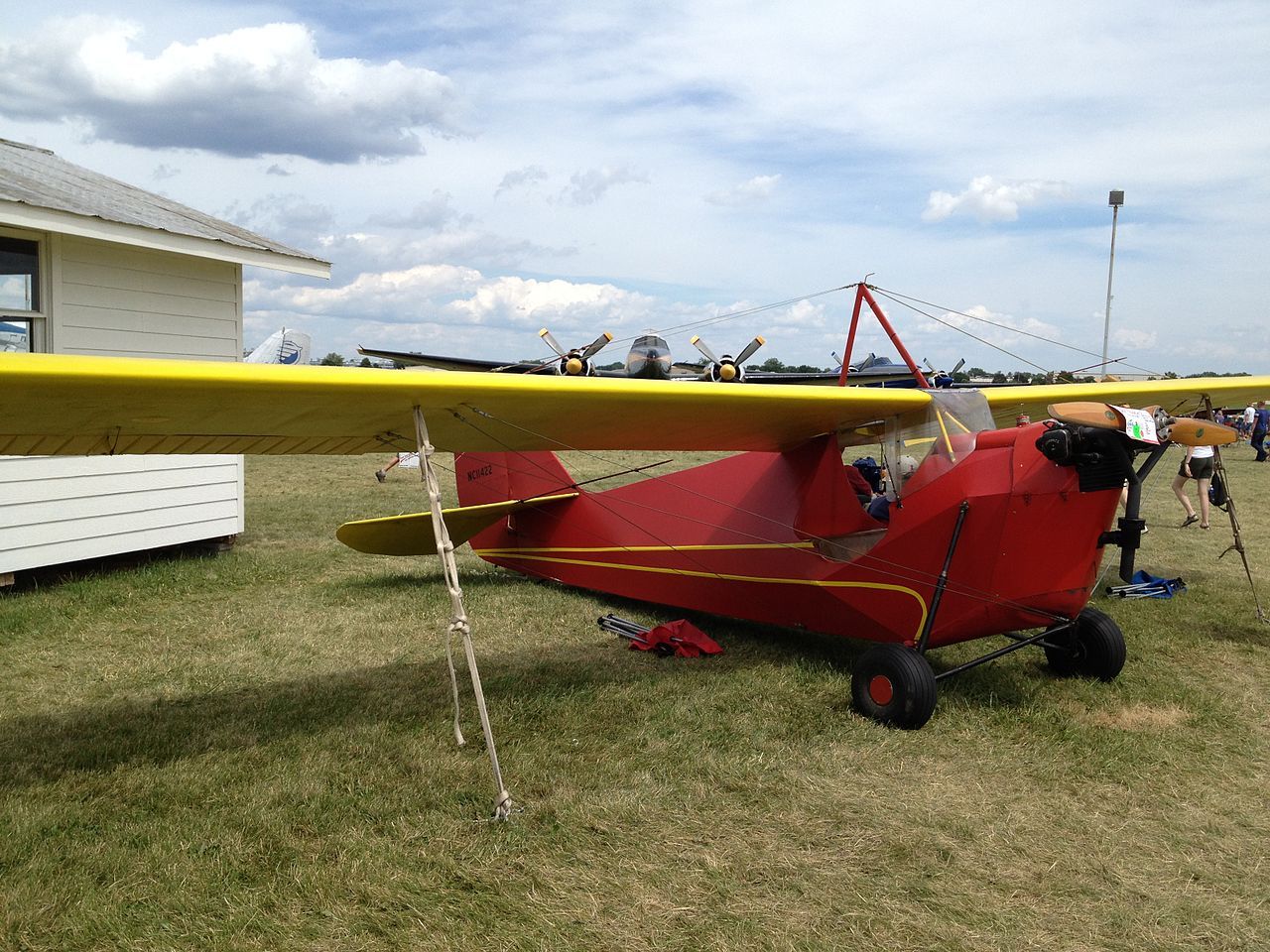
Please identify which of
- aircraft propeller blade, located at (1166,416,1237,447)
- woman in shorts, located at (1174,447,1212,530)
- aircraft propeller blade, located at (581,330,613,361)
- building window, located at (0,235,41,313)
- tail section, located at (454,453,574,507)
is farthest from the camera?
aircraft propeller blade, located at (581,330,613,361)

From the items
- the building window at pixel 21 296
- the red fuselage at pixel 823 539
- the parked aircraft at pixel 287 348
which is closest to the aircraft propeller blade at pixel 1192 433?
the red fuselage at pixel 823 539

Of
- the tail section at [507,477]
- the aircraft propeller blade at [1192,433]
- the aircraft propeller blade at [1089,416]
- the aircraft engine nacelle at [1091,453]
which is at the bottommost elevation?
the tail section at [507,477]

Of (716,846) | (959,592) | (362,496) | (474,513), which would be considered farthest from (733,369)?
(716,846)

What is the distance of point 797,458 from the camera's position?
262 inches

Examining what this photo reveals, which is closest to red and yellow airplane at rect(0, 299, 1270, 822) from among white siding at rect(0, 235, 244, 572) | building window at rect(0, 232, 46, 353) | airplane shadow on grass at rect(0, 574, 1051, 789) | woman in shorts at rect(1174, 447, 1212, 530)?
airplane shadow on grass at rect(0, 574, 1051, 789)

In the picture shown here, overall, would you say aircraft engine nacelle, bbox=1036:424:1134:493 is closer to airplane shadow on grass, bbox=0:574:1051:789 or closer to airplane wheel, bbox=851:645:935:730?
airplane wheel, bbox=851:645:935:730

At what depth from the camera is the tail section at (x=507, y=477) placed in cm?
879

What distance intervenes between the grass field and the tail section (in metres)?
1.72

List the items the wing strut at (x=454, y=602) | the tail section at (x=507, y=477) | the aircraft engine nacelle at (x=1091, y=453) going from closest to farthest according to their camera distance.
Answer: the wing strut at (x=454, y=602) < the aircraft engine nacelle at (x=1091, y=453) < the tail section at (x=507, y=477)

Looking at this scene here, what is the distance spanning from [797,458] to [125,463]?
681 cm

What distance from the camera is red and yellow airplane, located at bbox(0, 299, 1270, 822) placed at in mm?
4152

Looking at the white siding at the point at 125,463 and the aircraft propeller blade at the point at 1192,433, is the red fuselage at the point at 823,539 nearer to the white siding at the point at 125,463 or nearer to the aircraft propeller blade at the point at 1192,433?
the aircraft propeller blade at the point at 1192,433

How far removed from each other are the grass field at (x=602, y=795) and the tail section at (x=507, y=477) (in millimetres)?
1718

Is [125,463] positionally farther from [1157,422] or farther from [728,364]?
[728,364]
